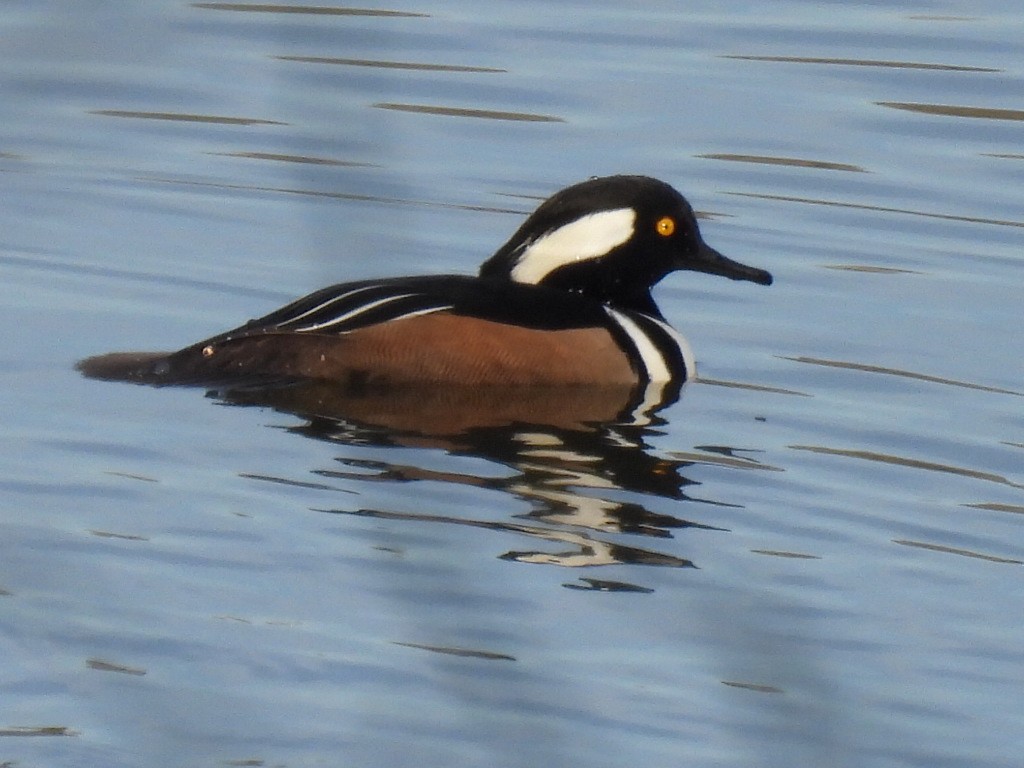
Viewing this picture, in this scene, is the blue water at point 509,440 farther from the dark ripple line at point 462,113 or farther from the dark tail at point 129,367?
the dark tail at point 129,367

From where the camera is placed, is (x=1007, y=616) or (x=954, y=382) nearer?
(x=1007, y=616)

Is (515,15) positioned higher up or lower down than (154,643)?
higher up

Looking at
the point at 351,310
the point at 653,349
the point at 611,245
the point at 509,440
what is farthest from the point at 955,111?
the point at 509,440

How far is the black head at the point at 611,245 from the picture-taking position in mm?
9000

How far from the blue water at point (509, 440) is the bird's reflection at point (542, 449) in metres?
0.03

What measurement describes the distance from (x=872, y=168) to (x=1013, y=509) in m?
5.36

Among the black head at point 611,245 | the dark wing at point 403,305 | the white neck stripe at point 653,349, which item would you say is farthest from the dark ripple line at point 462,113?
the dark wing at point 403,305

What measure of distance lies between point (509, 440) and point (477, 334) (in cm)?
83

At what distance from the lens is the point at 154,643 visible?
17.0 feet

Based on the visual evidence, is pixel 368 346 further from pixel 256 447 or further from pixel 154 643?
pixel 154 643

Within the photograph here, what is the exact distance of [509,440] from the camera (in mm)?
7672

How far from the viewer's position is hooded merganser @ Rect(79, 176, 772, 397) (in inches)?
320

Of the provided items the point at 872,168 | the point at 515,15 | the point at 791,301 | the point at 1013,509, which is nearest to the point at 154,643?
the point at 1013,509

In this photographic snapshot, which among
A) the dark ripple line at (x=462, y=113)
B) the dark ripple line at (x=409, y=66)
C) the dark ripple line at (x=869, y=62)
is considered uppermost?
the dark ripple line at (x=869, y=62)
